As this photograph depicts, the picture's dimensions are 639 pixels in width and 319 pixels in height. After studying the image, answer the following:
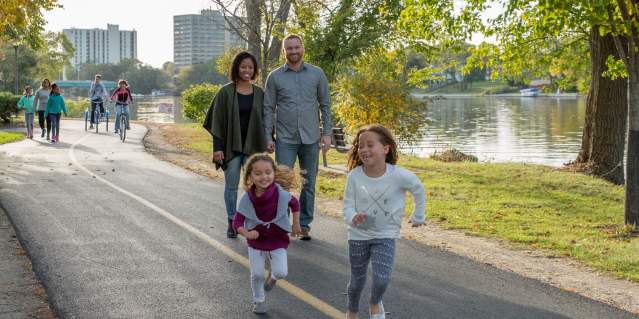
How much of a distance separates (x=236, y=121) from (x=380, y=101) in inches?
553

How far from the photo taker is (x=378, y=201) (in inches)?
200

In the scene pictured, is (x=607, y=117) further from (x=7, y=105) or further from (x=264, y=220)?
(x=7, y=105)

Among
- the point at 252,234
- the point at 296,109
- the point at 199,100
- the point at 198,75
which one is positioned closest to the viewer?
the point at 252,234

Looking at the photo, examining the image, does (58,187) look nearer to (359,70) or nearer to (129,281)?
(129,281)

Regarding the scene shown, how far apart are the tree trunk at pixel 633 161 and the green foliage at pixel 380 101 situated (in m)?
11.5

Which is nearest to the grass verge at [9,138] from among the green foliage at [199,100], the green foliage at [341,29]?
the green foliage at [199,100]

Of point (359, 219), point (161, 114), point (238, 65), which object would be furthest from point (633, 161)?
point (161, 114)

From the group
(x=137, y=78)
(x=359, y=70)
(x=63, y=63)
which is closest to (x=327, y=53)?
(x=359, y=70)

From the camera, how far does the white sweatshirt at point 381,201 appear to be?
509cm

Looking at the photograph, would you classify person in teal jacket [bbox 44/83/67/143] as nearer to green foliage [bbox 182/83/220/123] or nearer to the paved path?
green foliage [bbox 182/83/220/123]

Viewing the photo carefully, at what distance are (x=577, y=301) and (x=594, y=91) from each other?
14.4 m

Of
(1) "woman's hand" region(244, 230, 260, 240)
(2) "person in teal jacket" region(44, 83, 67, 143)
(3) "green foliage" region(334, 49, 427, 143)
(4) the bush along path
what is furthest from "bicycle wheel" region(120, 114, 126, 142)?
(1) "woman's hand" region(244, 230, 260, 240)

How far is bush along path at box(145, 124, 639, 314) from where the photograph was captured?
294 inches

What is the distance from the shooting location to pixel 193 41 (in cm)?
14388
